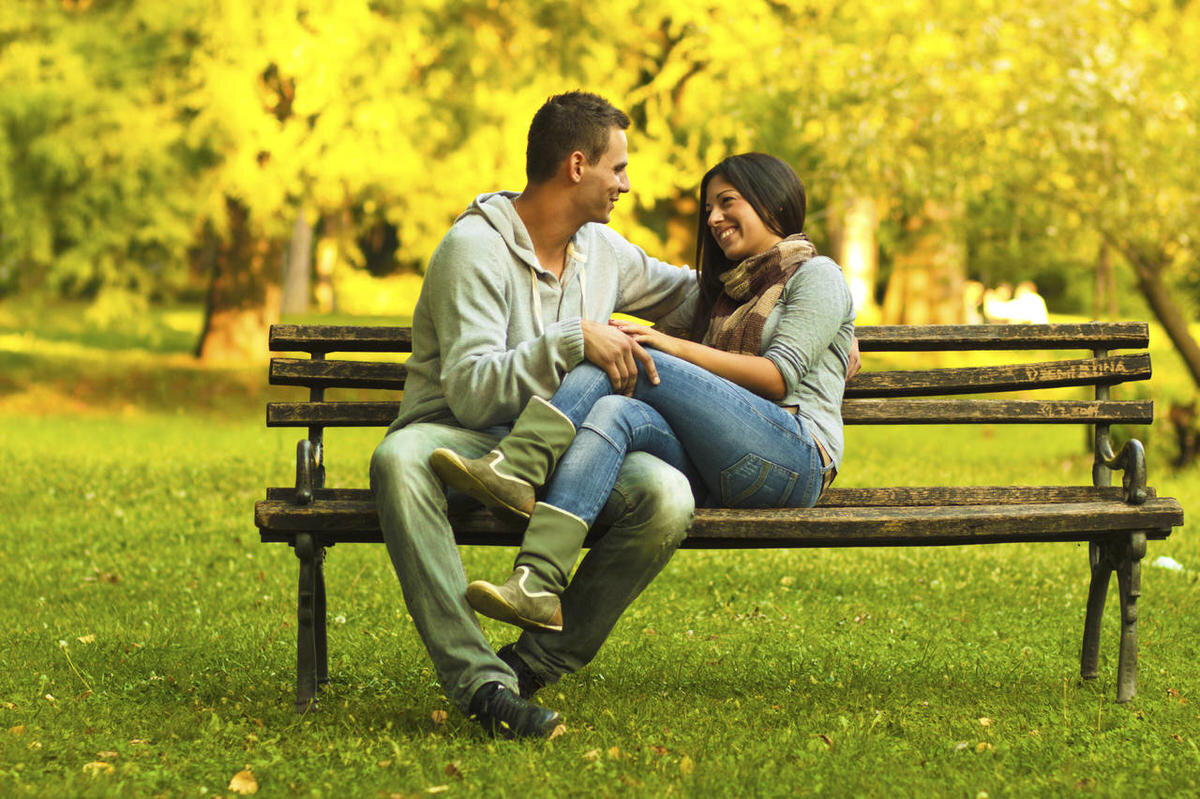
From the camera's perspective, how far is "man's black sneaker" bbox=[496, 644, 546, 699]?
409 centimetres

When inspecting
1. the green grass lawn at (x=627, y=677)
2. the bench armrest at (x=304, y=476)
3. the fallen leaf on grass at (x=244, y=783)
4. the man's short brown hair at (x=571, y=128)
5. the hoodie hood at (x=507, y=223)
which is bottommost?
the green grass lawn at (x=627, y=677)

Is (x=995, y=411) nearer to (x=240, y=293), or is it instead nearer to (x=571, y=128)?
(x=571, y=128)

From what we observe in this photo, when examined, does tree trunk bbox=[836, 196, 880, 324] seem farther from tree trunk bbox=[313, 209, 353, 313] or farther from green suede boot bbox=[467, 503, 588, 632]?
green suede boot bbox=[467, 503, 588, 632]

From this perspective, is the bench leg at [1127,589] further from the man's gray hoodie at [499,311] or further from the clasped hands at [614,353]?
the man's gray hoodie at [499,311]

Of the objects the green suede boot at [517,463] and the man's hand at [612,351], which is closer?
the green suede boot at [517,463]

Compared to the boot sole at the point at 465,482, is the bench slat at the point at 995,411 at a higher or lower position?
higher

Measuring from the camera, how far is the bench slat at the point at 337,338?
182 inches

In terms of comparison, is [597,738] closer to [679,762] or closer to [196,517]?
[679,762]

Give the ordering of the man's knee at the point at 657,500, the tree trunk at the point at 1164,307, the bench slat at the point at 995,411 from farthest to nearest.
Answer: the tree trunk at the point at 1164,307 < the bench slat at the point at 995,411 < the man's knee at the point at 657,500

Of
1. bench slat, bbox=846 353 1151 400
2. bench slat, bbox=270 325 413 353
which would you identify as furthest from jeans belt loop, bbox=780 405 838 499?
bench slat, bbox=270 325 413 353

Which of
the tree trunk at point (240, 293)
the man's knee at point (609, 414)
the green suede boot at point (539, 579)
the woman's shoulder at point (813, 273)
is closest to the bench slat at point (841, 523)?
the green suede boot at point (539, 579)

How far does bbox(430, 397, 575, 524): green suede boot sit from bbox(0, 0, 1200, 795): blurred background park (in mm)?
667

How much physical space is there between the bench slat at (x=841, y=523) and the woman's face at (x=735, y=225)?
871 millimetres

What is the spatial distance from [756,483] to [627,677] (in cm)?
102
